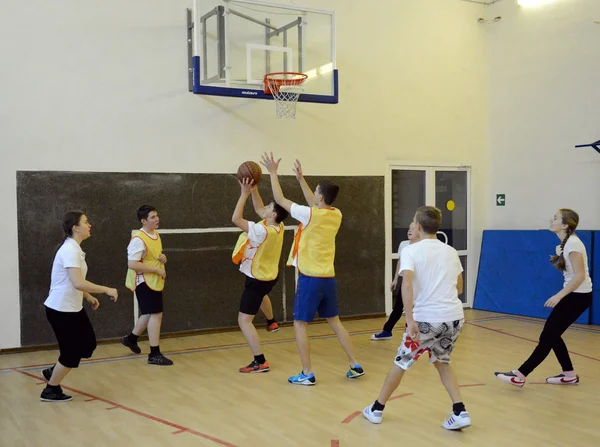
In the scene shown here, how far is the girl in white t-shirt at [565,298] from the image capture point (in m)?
5.29

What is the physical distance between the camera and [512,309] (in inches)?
370

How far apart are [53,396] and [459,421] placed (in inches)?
122

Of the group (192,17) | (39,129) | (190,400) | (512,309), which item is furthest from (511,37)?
(190,400)

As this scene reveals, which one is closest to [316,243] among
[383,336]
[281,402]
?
[281,402]

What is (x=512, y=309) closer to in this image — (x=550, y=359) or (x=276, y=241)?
(x=550, y=359)

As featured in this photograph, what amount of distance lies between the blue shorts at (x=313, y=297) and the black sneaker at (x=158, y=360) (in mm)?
1619

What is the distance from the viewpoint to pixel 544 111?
9.32 m

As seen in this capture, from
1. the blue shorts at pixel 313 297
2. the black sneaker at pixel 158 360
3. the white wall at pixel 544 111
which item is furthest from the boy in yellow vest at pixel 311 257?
the white wall at pixel 544 111

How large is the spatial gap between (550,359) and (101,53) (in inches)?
231

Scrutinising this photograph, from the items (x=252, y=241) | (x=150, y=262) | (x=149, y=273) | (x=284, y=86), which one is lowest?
(x=149, y=273)

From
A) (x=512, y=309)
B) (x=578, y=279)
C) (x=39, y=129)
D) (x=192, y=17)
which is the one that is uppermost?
(x=192, y=17)

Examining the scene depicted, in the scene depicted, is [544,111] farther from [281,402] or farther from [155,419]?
[155,419]

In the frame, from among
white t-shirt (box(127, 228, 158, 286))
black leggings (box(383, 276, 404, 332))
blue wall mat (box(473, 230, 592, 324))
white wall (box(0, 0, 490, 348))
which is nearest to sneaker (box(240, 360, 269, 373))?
white t-shirt (box(127, 228, 158, 286))

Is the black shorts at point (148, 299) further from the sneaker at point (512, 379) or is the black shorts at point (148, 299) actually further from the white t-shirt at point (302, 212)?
the sneaker at point (512, 379)
